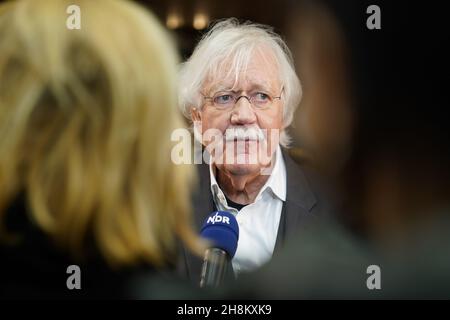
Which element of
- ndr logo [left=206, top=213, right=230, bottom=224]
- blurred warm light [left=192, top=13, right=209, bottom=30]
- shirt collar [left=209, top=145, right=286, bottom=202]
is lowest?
ndr logo [left=206, top=213, right=230, bottom=224]

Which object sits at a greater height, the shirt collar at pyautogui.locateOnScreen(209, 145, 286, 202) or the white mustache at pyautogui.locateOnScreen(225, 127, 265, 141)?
the white mustache at pyautogui.locateOnScreen(225, 127, 265, 141)

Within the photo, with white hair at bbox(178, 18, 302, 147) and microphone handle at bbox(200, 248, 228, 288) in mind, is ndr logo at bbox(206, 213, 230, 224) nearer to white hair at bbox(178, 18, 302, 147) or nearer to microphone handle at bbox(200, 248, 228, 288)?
microphone handle at bbox(200, 248, 228, 288)

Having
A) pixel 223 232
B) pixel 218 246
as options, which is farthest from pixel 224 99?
pixel 218 246

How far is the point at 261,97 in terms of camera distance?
4.36 metres

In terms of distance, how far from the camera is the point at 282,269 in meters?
4.42

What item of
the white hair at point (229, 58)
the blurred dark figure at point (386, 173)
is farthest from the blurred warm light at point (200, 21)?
the blurred dark figure at point (386, 173)

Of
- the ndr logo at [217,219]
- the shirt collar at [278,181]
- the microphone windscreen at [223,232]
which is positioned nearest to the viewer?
the microphone windscreen at [223,232]

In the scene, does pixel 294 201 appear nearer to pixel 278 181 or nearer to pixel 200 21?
pixel 278 181

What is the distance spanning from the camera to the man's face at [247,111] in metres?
4.34

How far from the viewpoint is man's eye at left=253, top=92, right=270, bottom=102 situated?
4.35m

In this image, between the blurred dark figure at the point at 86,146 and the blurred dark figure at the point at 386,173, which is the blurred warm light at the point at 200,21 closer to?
the blurred dark figure at the point at 386,173

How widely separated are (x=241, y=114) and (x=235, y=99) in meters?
0.09

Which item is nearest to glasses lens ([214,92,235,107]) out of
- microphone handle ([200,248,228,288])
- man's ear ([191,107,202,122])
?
man's ear ([191,107,202,122])

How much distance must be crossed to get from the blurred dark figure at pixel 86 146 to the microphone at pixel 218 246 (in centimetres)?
62
